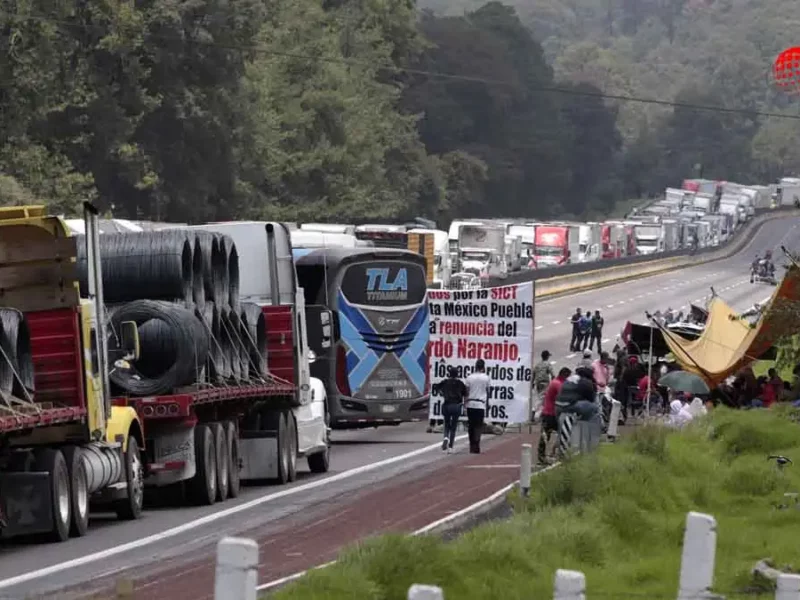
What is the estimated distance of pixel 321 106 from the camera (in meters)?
113

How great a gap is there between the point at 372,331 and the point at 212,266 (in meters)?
13.8

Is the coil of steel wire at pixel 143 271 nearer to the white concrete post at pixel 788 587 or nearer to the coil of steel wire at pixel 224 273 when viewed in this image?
the coil of steel wire at pixel 224 273

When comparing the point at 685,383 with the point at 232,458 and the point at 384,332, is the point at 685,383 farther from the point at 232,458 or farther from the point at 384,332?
the point at 232,458

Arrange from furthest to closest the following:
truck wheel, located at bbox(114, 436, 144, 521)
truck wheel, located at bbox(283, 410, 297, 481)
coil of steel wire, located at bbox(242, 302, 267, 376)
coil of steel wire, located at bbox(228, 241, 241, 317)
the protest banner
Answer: the protest banner
truck wheel, located at bbox(283, 410, 297, 481)
coil of steel wire, located at bbox(242, 302, 267, 376)
coil of steel wire, located at bbox(228, 241, 241, 317)
truck wheel, located at bbox(114, 436, 144, 521)

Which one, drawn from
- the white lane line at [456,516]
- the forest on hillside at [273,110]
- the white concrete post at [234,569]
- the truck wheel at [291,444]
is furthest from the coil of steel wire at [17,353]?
the forest on hillside at [273,110]

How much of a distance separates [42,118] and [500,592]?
63347 millimetres

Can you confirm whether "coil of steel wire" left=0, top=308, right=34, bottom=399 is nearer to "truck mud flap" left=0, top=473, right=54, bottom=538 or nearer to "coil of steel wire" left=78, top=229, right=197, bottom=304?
"truck mud flap" left=0, top=473, right=54, bottom=538

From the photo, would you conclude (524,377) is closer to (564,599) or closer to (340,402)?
(340,402)

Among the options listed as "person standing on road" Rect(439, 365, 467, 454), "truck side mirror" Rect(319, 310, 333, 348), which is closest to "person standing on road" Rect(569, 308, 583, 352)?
"truck side mirror" Rect(319, 310, 333, 348)

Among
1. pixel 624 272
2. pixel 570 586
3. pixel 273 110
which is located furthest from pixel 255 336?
pixel 273 110

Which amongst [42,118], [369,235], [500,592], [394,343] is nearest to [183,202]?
[42,118]

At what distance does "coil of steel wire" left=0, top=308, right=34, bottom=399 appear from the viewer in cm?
1867

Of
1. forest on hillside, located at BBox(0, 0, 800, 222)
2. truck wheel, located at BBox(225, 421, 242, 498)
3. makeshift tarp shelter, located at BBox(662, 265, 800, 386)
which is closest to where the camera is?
truck wheel, located at BBox(225, 421, 242, 498)

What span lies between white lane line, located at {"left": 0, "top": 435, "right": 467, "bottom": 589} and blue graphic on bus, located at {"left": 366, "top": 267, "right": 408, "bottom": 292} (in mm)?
5768
